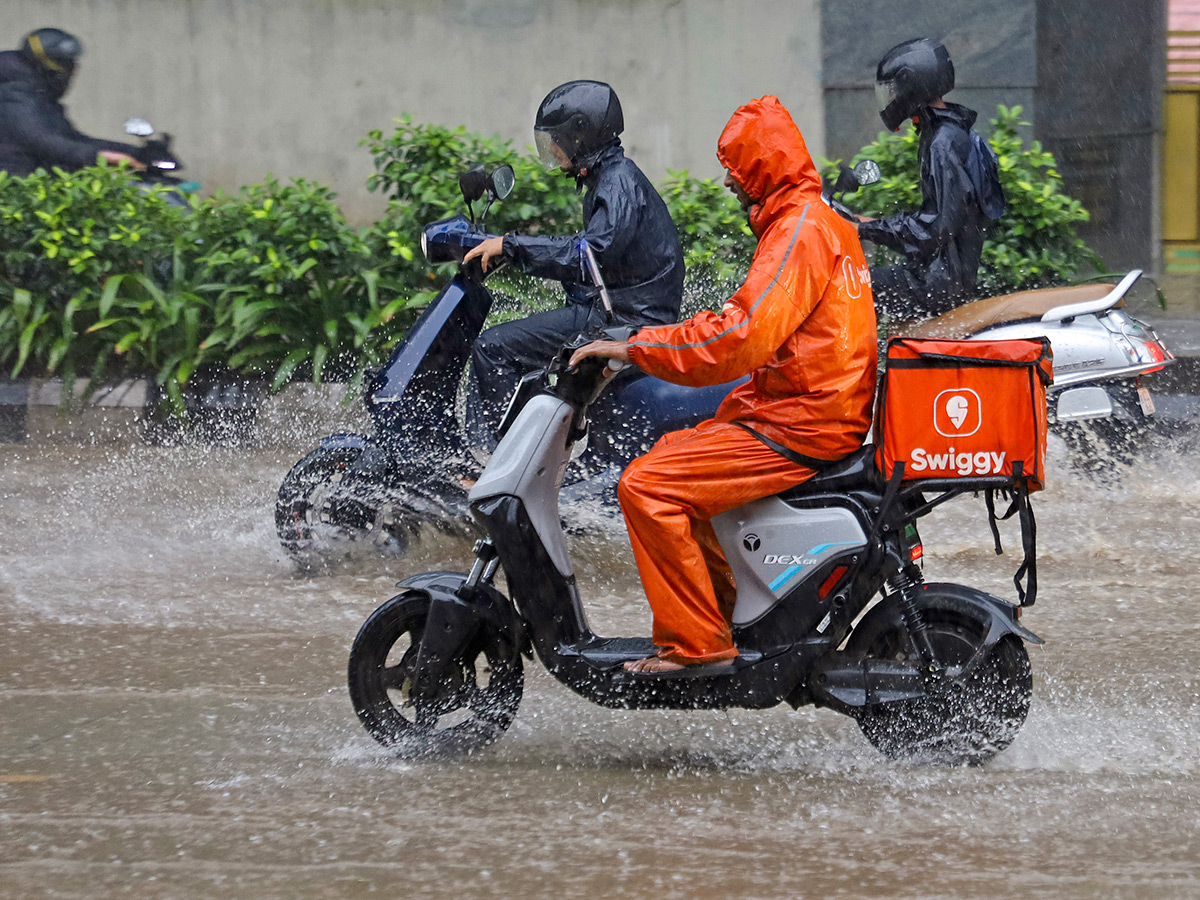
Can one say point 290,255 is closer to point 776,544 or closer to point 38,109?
point 38,109

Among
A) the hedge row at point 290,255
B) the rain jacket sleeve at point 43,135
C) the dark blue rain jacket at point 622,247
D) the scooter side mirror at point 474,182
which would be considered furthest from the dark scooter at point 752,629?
the rain jacket sleeve at point 43,135

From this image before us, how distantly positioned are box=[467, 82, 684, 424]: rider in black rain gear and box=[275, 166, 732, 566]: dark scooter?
A: 17 cm

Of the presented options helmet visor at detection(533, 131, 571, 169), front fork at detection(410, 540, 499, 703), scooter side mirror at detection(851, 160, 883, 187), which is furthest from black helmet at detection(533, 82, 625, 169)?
front fork at detection(410, 540, 499, 703)

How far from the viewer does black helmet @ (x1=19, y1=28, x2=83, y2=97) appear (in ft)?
36.8

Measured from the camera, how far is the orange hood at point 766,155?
3.59 meters

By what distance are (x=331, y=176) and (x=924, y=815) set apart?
917 cm

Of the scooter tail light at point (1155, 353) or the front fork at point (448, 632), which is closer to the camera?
the front fork at point (448, 632)

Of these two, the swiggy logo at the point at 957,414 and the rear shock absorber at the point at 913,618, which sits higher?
the swiggy logo at the point at 957,414

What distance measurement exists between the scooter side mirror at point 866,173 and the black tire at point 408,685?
281cm

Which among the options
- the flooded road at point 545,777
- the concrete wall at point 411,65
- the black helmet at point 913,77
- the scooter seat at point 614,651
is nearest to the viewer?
the flooded road at point 545,777

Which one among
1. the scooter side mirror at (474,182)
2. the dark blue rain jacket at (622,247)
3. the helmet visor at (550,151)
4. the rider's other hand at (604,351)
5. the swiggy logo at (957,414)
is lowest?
the swiggy logo at (957,414)

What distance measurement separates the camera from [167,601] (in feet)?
18.0

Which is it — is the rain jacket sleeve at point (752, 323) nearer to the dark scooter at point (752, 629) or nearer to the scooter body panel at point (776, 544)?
the dark scooter at point (752, 629)

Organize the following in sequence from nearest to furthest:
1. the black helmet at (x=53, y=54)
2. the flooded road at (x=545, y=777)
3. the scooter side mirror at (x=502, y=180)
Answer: the flooded road at (x=545, y=777), the scooter side mirror at (x=502, y=180), the black helmet at (x=53, y=54)
